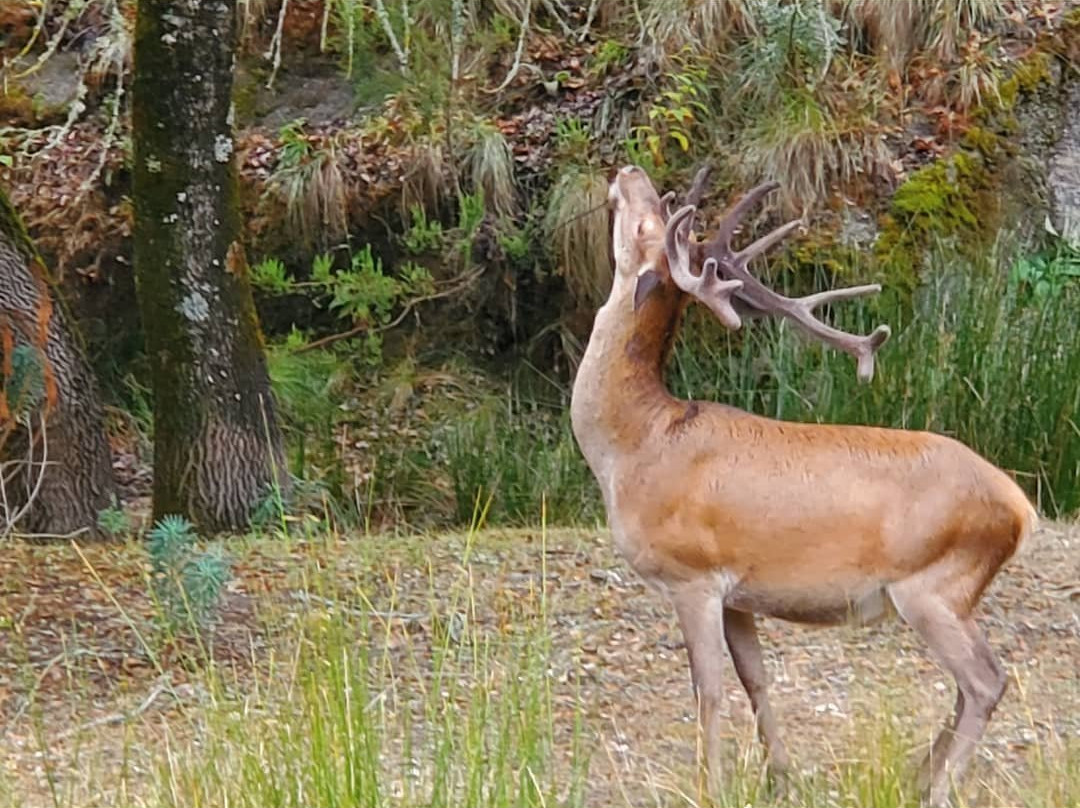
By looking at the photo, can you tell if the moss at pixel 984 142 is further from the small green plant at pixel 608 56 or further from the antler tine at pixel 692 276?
the antler tine at pixel 692 276

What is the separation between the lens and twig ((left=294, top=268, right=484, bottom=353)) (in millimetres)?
9648

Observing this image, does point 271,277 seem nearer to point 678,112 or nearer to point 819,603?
point 678,112

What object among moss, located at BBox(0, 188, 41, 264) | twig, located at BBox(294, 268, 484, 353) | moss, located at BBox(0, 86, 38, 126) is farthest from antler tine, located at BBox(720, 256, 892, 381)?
moss, located at BBox(0, 86, 38, 126)

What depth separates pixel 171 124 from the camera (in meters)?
6.98

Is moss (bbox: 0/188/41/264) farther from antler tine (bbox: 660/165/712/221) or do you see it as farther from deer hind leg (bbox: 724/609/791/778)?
deer hind leg (bbox: 724/609/791/778)

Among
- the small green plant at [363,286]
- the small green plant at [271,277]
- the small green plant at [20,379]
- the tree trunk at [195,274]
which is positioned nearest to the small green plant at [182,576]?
the small green plant at [20,379]

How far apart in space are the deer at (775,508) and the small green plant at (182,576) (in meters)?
1.45

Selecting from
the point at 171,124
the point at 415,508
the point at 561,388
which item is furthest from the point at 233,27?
the point at 561,388

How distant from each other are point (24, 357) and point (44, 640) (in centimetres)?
137

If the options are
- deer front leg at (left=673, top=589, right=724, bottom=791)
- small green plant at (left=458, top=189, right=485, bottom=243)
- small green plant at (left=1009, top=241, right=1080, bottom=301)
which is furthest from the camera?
small green plant at (left=458, top=189, right=485, bottom=243)

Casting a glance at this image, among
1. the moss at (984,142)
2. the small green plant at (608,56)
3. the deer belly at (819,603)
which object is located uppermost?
the small green plant at (608,56)

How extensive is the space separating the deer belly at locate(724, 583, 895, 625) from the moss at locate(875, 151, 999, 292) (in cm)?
531

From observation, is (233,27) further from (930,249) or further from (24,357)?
(930,249)

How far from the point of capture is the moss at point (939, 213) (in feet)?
31.3
